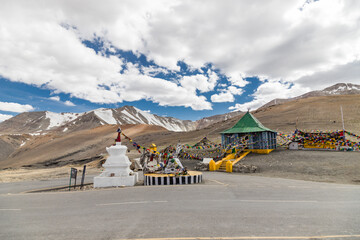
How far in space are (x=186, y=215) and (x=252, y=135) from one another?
18.7 metres

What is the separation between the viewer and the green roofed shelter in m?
22.4

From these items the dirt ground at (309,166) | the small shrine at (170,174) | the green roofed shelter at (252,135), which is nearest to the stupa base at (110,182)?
the small shrine at (170,174)

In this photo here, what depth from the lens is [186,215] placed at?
6.21 meters

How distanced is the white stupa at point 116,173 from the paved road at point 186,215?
254 cm

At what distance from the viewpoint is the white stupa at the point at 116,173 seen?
11938 millimetres

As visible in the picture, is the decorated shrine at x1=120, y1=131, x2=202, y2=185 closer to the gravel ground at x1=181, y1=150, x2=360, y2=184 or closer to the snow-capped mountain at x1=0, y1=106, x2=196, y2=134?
the gravel ground at x1=181, y1=150, x2=360, y2=184

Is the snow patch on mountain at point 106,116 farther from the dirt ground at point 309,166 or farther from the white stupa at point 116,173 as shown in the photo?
the white stupa at point 116,173

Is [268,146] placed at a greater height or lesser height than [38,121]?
lesser

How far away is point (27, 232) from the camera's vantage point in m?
5.31

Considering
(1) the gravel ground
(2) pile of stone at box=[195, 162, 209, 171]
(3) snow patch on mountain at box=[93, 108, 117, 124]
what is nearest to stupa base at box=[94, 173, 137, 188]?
(2) pile of stone at box=[195, 162, 209, 171]

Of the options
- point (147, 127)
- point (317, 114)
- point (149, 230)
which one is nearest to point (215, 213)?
point (149, 230)

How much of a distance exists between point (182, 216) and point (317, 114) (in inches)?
2052

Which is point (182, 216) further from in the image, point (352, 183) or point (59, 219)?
point (352, 183)

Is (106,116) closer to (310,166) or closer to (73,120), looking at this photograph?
(73,120)
